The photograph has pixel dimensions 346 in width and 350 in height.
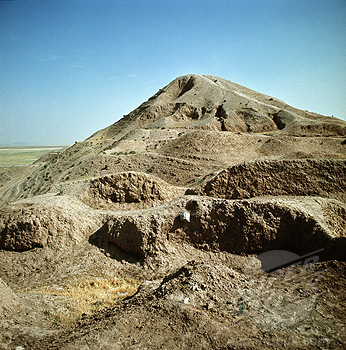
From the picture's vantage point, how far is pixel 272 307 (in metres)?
5.87

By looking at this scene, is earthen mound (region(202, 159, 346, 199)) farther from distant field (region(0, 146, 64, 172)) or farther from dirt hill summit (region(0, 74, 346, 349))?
distant field (region(0, 146, 64, 172))

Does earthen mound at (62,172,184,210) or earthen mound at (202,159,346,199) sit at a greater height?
earthen mound at (202,159,346,199)

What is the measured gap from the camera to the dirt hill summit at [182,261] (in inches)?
203

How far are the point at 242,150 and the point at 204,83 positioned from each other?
21376 millimetres

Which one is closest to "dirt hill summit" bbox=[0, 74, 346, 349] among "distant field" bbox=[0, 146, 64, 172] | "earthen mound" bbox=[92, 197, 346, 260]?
"earthen mound" bbox=[92, 197, 346, 260]

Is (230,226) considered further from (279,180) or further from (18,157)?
(18,157)

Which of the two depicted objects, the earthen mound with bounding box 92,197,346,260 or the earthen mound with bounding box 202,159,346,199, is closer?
the earthen mound with bounding box 92,197,346,260

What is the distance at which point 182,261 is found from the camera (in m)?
9.95

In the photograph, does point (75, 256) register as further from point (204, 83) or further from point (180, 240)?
point (204, 83)

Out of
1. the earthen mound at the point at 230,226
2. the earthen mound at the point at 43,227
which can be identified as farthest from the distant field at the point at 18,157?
the earthen mound at the point at 230,226

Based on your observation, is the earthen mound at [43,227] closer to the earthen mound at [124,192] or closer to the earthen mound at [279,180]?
the earthen mound at [124,192]

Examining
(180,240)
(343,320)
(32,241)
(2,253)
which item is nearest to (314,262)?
(343,320)

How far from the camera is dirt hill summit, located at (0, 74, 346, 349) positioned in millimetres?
5152

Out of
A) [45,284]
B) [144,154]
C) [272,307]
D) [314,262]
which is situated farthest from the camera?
[144,154]
